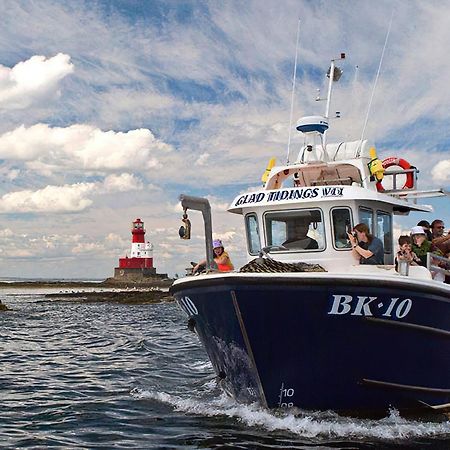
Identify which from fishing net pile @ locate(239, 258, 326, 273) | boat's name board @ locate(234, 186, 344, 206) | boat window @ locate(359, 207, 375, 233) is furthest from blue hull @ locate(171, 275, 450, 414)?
boat's name board @ locate(234, 186, 344, 206)

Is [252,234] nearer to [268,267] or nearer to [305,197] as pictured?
[305,197]

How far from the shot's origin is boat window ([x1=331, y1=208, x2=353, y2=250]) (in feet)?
37.1

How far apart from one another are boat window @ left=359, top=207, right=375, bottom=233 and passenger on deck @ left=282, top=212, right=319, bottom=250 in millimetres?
888

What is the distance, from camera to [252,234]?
12.3m

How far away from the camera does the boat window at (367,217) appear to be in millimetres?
11461

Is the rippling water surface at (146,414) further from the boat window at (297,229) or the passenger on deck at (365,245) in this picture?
the boat window at (297,229)

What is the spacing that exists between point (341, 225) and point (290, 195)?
103 cm

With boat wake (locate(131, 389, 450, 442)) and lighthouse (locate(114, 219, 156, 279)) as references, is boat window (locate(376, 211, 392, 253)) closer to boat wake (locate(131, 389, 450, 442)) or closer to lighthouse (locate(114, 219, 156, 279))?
boat wake (locate(131, 389, 450, 442))

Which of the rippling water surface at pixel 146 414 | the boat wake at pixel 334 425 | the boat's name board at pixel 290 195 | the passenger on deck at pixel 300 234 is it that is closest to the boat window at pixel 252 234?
the boat's name board at pixel 290 195

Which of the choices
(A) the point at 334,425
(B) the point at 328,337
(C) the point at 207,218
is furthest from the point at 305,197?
(A) the point at 334,425

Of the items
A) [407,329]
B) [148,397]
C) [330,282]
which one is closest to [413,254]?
[407,329]

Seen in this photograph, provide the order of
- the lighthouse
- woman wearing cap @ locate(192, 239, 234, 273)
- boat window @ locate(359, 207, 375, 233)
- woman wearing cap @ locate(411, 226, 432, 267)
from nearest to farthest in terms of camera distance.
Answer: woman wearing cap @ locate(411, 226, 432, 267) → boat window @ locate(359, 207, 375, 233) → woman wearing cap @ locate(192, 239, 234, 273) → the lighthouse

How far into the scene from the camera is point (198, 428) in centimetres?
1009

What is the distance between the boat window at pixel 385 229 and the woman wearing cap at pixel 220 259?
9.07ft
